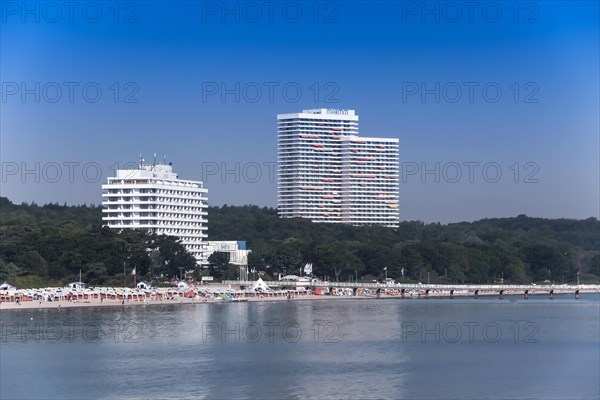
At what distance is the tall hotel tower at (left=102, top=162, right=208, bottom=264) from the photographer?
15688 cm

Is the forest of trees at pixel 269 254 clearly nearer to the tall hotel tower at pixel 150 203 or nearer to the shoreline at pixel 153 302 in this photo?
the tall hotel tower at pixel 150 203

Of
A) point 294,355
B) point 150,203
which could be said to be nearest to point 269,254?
point 150,203

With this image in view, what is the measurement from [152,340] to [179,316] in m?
23.9

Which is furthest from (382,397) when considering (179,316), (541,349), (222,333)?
(179,316)

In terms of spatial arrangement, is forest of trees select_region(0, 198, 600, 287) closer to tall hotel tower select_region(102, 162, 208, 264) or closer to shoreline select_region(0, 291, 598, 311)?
tall hotel tower select_region(102, 162, 208, 264)

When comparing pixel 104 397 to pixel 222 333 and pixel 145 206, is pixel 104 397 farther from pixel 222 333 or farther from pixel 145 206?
pixel 145 206

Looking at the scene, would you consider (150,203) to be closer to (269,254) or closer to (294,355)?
(269,254)

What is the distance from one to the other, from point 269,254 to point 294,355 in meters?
92.2

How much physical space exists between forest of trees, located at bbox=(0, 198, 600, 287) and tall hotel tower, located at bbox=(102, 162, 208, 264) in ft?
13.9

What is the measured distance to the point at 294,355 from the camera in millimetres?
68562

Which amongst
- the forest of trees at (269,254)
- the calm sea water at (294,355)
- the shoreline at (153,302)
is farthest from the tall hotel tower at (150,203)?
the calm sea water at (294,355)

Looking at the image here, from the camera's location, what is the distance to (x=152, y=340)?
76438 mm

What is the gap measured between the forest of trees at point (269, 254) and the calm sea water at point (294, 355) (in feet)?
69.9

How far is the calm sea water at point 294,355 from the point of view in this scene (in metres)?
56.2
